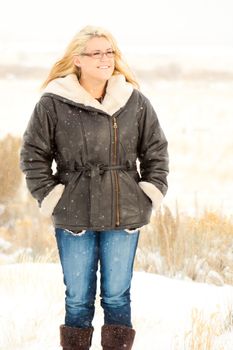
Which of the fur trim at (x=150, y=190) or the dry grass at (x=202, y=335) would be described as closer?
→ the fur trim at (x=150, y=190)

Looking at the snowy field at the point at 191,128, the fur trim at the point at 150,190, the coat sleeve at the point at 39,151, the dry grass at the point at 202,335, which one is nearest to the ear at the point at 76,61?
the coat sleeve at the point at 39,151

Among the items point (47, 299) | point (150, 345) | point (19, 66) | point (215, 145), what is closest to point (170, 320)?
point (150, 345)

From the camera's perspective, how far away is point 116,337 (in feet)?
11.1

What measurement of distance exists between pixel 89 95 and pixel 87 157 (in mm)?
301

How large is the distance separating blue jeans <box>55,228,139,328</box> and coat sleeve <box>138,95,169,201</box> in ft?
0.76

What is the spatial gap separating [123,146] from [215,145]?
9006 mm

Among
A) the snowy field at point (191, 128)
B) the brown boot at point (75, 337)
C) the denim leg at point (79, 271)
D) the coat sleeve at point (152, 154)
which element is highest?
the coat sleeve at point (152, 154)

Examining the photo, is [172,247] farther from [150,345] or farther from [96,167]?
[96,167]

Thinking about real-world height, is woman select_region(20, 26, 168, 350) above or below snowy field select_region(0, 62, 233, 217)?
above

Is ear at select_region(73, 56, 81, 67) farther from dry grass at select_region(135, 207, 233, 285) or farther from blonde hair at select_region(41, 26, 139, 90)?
dry grass at select_region(135, 207, 233, 285)

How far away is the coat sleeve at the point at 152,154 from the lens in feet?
10.8

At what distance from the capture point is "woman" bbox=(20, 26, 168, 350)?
3.19 metres

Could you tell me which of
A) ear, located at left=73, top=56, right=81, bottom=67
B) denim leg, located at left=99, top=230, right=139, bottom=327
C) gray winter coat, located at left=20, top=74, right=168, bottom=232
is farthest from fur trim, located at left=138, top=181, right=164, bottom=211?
ear, located at left=73, top=56, right=81, bottom=67

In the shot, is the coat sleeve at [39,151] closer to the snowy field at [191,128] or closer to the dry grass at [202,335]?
the dry grass at [202,335]
